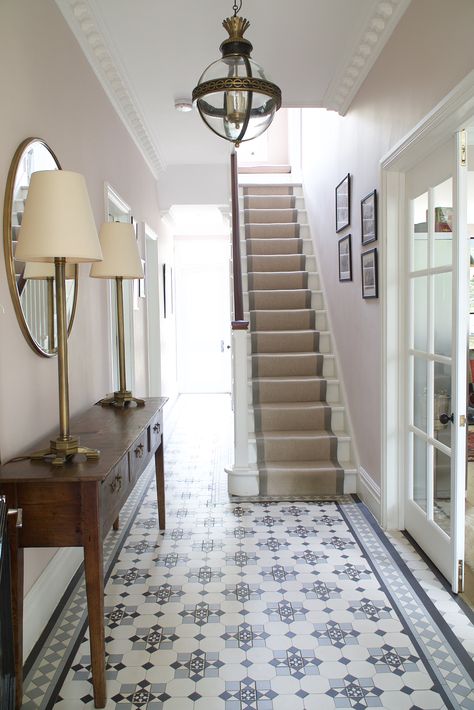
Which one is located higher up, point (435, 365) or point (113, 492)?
point (435, 365)

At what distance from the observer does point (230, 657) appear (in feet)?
6.92

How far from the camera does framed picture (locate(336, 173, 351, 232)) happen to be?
4.04 meters

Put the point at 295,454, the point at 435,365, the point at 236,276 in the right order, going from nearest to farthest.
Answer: the point at 435,365, the point at 295,454, the point at 236,276

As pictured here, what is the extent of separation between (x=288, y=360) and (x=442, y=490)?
7.80ft

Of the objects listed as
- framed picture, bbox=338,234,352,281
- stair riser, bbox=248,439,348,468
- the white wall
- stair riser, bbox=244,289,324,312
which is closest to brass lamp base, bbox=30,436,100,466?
the white wall

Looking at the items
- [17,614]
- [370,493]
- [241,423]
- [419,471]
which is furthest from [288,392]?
[17,614]

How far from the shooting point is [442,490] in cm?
269

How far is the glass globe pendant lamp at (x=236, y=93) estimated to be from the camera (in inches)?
69.4

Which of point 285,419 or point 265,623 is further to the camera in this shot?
point 285,419

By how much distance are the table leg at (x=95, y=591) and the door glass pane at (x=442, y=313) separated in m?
1.71

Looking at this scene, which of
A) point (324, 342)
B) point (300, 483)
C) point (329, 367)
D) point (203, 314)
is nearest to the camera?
point (300, 483)

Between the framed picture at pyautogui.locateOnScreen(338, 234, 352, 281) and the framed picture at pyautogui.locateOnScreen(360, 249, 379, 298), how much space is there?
1.38ft

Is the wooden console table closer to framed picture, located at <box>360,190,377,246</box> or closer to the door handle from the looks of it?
the door handle

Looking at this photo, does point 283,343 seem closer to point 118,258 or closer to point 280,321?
point 280,321
